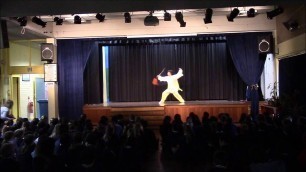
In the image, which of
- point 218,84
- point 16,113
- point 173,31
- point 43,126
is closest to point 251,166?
point 43,126

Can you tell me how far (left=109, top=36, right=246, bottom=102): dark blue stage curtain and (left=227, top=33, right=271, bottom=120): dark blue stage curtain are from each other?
5.44ft

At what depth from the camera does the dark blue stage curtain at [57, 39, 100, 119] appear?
1349cm

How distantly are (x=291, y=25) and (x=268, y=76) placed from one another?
3543 mm

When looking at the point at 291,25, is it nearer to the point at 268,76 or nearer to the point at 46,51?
the point at 268,76

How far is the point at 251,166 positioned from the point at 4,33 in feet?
20.6

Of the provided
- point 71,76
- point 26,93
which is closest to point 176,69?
point 71,76

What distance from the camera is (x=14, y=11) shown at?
23.9ft

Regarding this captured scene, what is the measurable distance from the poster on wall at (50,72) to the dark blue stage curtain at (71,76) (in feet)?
1.43

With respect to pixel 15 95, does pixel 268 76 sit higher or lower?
higher

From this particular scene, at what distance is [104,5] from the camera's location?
7.27m

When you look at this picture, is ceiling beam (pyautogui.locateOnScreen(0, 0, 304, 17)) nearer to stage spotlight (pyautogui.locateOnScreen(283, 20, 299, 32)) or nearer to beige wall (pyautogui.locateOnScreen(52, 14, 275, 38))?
stage spotlight (pyautogui.locateOnScreen(283, 20, 299, 32))

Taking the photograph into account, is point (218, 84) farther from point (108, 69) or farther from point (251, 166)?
Answer: point (251, 166)

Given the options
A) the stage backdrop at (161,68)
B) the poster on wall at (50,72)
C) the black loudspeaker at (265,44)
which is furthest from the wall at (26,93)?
the black loudspeaker at (265,44)

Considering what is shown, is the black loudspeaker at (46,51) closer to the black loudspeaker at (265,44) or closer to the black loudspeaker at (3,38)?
the black loudspeaker at (3,38)
